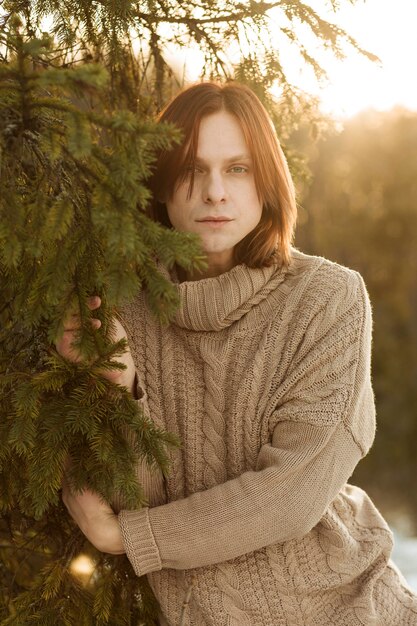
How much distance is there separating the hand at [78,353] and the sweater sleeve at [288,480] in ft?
0.96

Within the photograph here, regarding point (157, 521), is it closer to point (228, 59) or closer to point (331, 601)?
point (331, 601)

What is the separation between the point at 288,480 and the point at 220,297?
44 cm

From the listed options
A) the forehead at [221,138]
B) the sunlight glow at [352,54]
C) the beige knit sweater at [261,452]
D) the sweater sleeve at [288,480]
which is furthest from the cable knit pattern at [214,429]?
the sunlight glow at [352,54]

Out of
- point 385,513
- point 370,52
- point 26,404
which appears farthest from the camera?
point 385,513

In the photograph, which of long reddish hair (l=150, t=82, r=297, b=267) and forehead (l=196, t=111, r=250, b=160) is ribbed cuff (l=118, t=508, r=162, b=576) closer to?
long reddish hair (l=150, t=82, r=297, b=267)

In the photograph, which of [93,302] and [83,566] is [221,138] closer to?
[93,302]

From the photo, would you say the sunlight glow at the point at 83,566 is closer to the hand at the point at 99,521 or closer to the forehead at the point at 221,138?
the hand at the point at 99,521

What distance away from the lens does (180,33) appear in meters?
2.18

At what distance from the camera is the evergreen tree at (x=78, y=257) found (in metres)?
1.25

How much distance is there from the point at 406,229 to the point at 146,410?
1180 centimetres

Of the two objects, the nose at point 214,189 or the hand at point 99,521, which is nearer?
the hand at point 99,521

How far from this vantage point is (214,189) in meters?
1.76

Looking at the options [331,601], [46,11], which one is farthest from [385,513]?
[46,11]

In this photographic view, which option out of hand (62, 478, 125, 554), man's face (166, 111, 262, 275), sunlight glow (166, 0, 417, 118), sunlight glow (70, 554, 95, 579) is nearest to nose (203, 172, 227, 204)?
man's face (166, 111, 262, 275)
